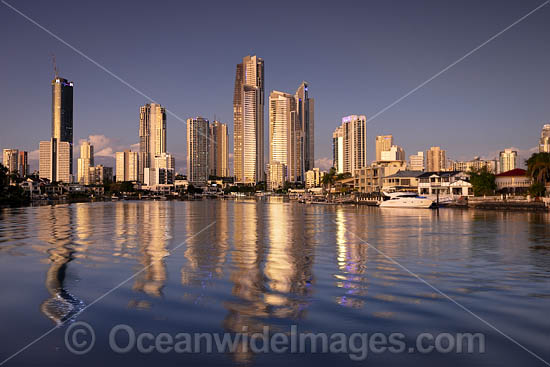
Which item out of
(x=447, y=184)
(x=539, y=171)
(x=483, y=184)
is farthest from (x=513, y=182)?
(x=539, y=171)

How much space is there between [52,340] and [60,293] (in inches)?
193

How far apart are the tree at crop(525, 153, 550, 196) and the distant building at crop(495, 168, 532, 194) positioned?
2159cm

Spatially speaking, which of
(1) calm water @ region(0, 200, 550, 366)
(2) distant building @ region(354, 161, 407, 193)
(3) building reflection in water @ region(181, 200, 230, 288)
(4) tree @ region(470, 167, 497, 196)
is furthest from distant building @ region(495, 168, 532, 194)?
(3) building reflection in water @ region(181, 200, 230, 288)

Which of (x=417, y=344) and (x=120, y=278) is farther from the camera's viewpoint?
(x=120, y=278)

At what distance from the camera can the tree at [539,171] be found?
82625 mm

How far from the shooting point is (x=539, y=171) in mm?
83812

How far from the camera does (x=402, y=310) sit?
11.8 m

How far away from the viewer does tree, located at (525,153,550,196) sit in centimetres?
8262

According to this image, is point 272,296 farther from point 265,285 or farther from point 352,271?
point 352,271

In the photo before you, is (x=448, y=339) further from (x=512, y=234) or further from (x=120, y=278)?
(x=512, y=234)

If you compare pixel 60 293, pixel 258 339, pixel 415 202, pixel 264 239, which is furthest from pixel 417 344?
pixel 415 202

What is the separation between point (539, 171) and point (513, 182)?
92.1 ft

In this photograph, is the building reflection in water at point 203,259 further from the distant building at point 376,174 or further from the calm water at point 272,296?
the distant building at point 376,174

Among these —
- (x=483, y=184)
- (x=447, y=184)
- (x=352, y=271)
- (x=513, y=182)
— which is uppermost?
(x=513, y=182)
